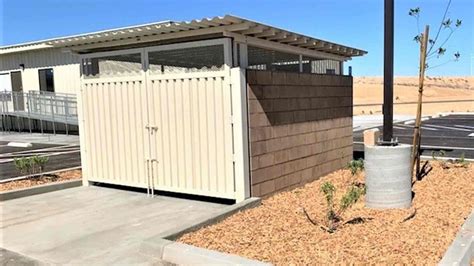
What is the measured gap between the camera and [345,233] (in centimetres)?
470

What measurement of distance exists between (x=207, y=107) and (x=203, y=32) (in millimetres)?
1063

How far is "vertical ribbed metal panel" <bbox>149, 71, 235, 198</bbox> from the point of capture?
629 centimetres

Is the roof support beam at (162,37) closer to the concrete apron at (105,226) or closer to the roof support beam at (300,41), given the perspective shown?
the roof support beam at (300,41)

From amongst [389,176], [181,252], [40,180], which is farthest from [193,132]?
[40,180]

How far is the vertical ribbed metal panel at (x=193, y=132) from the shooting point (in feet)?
20.6

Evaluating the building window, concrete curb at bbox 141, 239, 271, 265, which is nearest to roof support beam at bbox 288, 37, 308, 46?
concrete curb at bbox 141, 239, 271, 265

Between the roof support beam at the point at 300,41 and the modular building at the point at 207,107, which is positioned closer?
the modular building at the point at 207,107

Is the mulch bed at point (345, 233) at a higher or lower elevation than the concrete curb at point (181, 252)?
lower

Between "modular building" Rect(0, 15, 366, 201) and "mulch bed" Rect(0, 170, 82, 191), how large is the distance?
0.77m

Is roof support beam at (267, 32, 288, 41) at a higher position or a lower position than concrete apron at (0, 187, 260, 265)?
higher

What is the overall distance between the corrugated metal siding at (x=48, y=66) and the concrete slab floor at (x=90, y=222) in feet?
45.0

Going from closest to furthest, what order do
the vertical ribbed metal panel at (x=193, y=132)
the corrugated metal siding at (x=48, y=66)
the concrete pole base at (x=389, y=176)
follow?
1. the concrete pole base at (x=389, y=176)
2. the vertical ribbed metal panel at (x=193, y=132)
3. the corrugated metal siding at (x=48, y=66)

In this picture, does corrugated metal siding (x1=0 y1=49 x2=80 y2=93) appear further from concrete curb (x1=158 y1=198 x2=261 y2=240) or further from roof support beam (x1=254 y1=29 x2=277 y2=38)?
concrete curb (x1=158 y1=198 x2=261 y2=240)

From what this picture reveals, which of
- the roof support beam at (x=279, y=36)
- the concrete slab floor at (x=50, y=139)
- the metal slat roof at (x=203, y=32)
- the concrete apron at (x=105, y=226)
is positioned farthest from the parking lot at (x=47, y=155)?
the roof support beam at (x=279, y=36)
